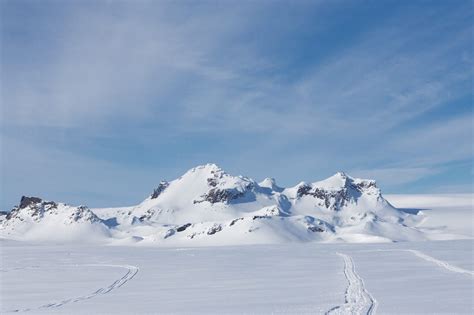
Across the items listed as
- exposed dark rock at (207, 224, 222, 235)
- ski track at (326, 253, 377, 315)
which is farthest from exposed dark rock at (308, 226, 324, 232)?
ski track at (326, 253, 377, 315)

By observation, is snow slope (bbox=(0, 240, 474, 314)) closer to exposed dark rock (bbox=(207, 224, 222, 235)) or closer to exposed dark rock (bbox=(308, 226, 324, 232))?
exposed dark rock (bbox=(207, 224, 222, 235))

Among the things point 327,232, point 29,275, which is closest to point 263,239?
point 327,232

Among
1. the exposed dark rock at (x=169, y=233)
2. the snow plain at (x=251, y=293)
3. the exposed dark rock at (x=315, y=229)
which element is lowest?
the snow plain at (x=251, y=293)

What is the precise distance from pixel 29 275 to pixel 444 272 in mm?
29061

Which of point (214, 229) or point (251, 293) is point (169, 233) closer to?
point (214, 229)

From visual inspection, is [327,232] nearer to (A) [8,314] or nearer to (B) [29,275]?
(B) [29,275]

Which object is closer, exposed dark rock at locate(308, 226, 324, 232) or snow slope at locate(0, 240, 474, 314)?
snow slope at locate(0, 240, 474, 314)

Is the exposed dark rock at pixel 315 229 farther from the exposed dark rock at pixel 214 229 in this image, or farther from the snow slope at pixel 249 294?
the snow slope at pixel 249 294

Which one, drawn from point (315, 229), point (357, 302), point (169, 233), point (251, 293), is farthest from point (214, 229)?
point (357, 302)

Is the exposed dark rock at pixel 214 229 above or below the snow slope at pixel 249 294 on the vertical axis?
above

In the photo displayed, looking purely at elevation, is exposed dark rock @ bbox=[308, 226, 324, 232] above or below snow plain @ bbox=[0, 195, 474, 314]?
above

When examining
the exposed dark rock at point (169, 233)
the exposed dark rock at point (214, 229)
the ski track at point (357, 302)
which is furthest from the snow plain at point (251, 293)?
the exposed dark rock at point (169, 233)

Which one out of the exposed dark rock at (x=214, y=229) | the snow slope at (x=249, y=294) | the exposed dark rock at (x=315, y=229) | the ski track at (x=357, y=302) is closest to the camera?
the ski track at (x=357, y=302)

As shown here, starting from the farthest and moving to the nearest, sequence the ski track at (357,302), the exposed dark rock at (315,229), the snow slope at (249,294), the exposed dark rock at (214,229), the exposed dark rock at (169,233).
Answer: the exposed dark rock at (315,229)
the exposed dark rock at (169,233)
the exposed dark rock at (214,229)
the snow slope at (249,294)
the ski track at (357,302)
